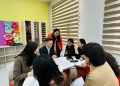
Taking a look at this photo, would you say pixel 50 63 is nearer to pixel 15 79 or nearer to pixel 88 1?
pixel 15 79

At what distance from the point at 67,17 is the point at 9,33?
2.40 m

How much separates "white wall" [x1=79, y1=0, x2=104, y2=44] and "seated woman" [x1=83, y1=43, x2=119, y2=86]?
1.91 m

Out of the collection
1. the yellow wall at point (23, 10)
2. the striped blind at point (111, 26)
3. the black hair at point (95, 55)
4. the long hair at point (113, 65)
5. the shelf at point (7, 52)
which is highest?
the yellow wall at point (23, 10)

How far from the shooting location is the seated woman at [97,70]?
1.12m

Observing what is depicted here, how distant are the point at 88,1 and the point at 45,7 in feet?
10.1

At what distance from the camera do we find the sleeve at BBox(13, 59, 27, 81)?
67.7 inches

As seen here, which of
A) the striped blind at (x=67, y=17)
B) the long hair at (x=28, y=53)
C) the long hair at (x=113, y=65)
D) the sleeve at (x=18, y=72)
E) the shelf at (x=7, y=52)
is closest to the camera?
the long hair at (x=113, y=65)

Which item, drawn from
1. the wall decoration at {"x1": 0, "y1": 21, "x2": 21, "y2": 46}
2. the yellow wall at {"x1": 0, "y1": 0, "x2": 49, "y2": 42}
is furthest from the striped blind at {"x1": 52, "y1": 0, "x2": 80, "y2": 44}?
the wall decoration at {"x1": 0, "y1": 21, "x2": 21, "y2": 46}

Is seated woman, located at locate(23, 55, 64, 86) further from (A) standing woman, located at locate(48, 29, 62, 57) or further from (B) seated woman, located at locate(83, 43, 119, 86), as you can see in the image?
(A) standing woman, located at locate(48, 29, 62, 57)

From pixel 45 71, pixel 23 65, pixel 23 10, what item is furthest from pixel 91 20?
pixel 23 10

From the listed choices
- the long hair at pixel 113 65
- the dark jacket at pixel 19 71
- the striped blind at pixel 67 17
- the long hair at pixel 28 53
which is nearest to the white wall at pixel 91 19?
the striped blind at pixel 67 17

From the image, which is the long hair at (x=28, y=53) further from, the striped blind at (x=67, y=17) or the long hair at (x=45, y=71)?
the striped blind at (x=67, y=17)

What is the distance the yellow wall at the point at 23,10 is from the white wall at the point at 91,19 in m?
2.67

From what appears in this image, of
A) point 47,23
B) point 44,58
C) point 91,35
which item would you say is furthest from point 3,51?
point 44,58
